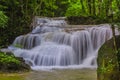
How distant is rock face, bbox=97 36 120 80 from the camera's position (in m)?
7.18

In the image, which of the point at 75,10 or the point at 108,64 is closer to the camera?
the point at 108,64

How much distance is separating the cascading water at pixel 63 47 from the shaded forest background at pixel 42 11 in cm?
128

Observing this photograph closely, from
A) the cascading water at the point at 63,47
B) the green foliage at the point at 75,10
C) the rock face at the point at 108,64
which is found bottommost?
the cascading water at the point at 63,47

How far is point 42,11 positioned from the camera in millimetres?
28484

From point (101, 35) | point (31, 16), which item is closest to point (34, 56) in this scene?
point (101, 35)

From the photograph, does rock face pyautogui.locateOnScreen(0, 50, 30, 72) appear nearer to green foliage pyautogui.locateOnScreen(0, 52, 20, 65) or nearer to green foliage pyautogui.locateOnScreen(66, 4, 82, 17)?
green foliage pyautogui.locateOnScreen(0, 52, 20, 65)

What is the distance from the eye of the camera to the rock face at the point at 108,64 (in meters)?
7.18

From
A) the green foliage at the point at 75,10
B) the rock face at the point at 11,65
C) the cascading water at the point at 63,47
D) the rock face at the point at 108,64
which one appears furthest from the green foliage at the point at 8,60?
the green foliage at the point at 75,10

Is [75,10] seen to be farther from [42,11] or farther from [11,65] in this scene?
[11,65]

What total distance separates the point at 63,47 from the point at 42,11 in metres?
12.5

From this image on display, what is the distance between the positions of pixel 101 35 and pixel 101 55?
10085mm

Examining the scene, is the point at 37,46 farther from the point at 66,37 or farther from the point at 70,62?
the point at 70,62

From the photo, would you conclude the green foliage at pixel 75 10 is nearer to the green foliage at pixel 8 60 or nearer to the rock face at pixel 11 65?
the green foliage at pixel 8 60

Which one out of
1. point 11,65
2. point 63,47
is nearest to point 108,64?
point 11,65
